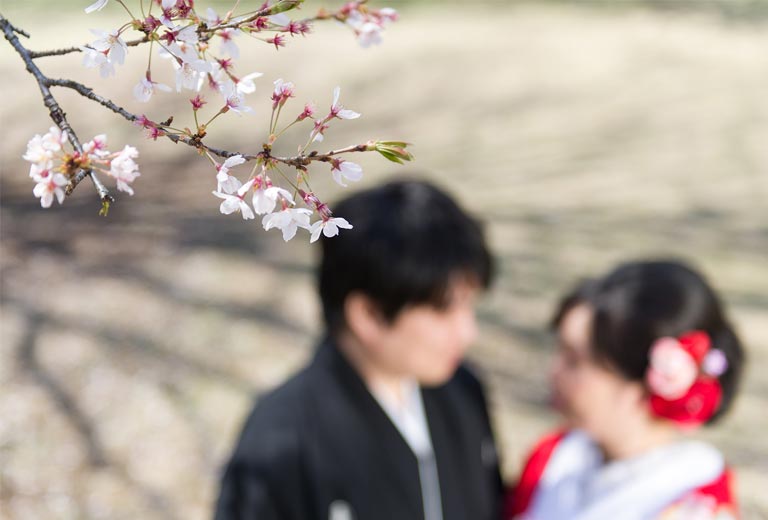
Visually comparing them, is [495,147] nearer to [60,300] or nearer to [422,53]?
[422,53]

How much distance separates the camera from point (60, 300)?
393cm

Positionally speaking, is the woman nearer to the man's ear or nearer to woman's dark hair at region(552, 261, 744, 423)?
woman's dark hair at region(552, 261, 744, 423)

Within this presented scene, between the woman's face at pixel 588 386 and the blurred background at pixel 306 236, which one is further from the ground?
the woman's face at pixel 588 386

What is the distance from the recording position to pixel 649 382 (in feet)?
4.75

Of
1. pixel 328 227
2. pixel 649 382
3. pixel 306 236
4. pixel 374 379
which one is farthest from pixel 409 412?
pixel 306 236

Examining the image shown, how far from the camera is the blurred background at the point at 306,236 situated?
309 cm

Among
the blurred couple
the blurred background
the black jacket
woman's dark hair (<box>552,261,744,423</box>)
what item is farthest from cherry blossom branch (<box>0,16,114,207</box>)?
the blurred background

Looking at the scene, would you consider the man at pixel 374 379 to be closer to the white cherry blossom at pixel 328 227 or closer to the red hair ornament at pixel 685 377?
the red hair ornament at pixel 685 377

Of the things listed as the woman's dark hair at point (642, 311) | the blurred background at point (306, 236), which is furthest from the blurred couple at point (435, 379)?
the blurred background at point (306, 236)

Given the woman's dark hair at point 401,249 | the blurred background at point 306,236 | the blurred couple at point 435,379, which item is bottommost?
the blurred background at point 306,236

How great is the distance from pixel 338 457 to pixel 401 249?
452mm

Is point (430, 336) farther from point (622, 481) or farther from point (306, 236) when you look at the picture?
point (306, 236)

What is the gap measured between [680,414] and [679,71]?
24.2ft

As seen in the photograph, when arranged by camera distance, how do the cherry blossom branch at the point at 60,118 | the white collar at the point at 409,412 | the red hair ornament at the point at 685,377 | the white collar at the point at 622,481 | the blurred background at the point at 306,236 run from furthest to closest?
the blurred background at the point at 306,236, the white collar at the point at 409,412, the white collar at the point at 622,481, the red hair ornament at the point at 685,377, the cherry blossom branch at the point at 60,118
